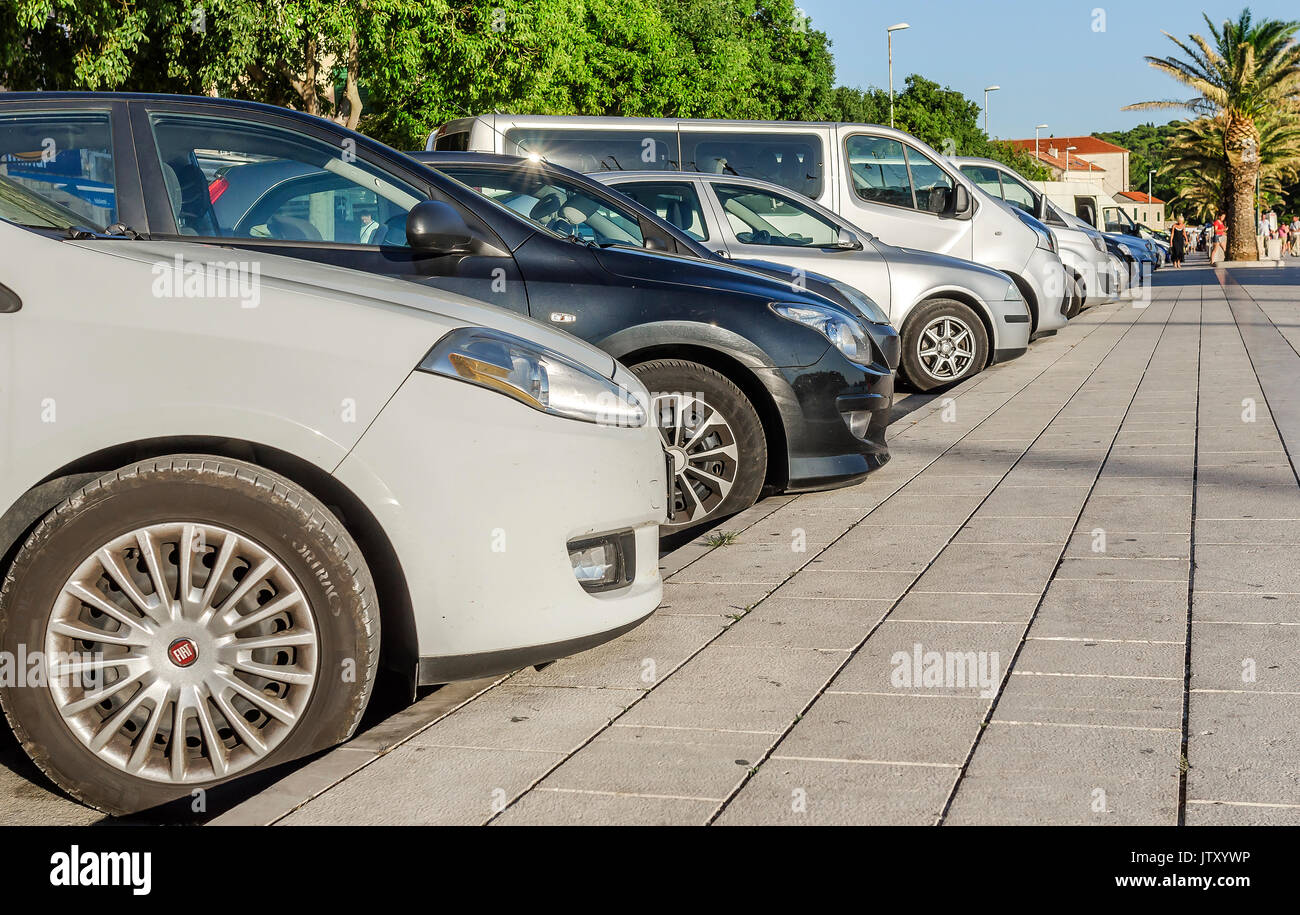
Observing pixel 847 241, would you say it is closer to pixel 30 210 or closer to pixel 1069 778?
pixel 30 210

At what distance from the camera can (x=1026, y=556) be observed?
16.5ft

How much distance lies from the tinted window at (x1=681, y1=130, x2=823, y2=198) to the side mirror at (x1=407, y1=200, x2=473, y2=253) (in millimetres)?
8996

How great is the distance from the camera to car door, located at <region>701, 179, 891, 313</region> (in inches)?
386

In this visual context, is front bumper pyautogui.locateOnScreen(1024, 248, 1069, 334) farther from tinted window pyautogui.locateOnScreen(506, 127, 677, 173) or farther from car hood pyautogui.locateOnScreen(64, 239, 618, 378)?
car hood pyautogui.locateOnScreen(64, 239, 618, 378)

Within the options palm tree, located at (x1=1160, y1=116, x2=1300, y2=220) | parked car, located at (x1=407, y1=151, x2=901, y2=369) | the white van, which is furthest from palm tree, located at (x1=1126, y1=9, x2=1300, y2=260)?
parked car, located at (x1=407, y1=151, x2=901, y2=369)

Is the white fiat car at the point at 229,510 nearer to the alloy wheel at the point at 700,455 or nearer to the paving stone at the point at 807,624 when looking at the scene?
the paving stone at the point at 807,624

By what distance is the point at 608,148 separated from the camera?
1428cm

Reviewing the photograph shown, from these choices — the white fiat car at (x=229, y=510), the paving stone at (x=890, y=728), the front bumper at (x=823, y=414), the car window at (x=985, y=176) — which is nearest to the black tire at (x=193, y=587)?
the white fiat car at (x=229, y=510)

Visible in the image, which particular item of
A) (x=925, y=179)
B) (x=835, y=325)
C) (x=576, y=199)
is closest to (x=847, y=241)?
(x=925, y=179)

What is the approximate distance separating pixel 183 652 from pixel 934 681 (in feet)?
6.14

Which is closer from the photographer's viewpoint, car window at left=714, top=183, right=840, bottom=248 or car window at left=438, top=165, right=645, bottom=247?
car window at left=438, top=165, right=645, bottom=247

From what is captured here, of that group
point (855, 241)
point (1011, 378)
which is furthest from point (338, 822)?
point (1011, 378)

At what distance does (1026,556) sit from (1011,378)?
712 cm
